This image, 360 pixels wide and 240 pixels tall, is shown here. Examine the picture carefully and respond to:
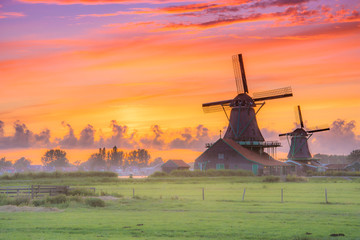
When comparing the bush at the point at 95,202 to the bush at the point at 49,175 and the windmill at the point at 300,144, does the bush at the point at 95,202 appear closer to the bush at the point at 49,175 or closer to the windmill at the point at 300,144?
the bush at the point at 49,175

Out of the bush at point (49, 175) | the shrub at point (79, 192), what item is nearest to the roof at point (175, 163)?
the bush at point (49, 175)

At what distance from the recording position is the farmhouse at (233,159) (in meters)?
99.8

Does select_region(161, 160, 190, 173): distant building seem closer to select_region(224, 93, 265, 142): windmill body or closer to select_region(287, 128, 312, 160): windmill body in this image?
select_region(287, 128, 312, 160): windmill body

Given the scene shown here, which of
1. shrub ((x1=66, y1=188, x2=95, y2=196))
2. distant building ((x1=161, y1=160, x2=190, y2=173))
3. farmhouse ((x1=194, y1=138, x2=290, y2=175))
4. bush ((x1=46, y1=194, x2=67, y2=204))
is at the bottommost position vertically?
bush ((x1=46, y1=194, x2=67, y2=204))

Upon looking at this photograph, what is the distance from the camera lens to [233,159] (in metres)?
101

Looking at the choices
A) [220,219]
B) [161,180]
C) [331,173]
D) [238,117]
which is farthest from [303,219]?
[331,173]

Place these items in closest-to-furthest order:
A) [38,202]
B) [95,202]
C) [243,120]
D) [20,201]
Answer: [38,202] < [20,201] < [95,202] < [243,120]

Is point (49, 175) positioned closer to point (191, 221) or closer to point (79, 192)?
point (79, 192)

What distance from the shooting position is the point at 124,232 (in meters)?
25.9

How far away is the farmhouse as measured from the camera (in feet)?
327

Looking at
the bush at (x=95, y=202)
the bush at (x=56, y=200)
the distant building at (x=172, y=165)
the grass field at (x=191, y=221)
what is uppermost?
the distant building at (x=172, y=165)

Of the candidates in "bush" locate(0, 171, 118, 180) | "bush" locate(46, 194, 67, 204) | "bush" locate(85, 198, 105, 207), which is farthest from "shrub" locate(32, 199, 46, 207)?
"bush" locate(0, 171, 118, 180)

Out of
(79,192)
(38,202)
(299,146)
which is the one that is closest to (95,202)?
(38,202)

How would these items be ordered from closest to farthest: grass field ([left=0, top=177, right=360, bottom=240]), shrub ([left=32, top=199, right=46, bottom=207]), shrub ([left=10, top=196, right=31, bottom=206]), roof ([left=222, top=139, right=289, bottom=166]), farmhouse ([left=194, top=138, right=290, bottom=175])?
grass field ([left=0, top=177, right=360, bottom=240])
shrub ([left=32, top=199, right=46, bottom=207])
shrub ([left=10, top=196, right=31, bottom=206])
farmhouse ([left=194, top=138, right=290, bottom=175])
roof ([left=222, top=139, right=289, bottom=166])
